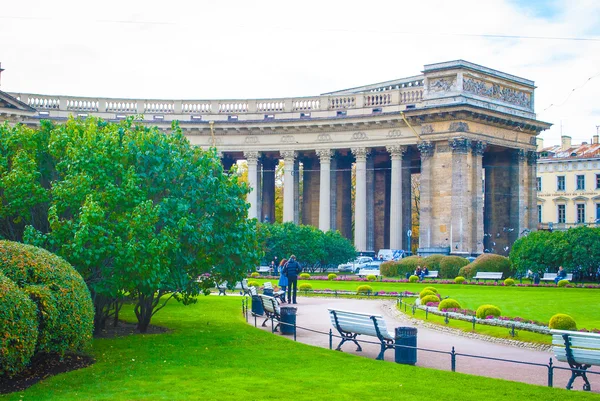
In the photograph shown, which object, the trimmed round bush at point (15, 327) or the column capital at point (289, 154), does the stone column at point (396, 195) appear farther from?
the trimmed round bush at point (15, 327)

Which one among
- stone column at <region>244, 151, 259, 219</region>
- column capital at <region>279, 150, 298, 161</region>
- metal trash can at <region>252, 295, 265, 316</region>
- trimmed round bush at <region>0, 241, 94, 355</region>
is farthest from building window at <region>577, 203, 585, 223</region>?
trimmed round bush at <region>0, 241, 94, 355</region>

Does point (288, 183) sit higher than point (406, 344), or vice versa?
point (288, 183)

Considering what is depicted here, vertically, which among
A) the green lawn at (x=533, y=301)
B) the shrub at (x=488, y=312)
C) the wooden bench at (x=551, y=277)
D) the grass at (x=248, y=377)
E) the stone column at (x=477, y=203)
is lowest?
the grass at (x=248, y=377)

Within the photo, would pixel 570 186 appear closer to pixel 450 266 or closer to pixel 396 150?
pixel 396 150

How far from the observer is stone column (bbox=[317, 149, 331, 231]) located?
214ft

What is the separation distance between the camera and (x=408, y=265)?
5444cm

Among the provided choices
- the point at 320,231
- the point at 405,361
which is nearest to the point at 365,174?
the point at 320,231

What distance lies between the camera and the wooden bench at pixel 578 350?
14.8 m

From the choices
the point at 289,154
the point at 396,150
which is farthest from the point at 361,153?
the point at 289,154

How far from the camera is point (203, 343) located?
20922 millimetres

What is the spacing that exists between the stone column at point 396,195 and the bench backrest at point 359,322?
4218 cm

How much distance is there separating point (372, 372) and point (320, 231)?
43.5 meters

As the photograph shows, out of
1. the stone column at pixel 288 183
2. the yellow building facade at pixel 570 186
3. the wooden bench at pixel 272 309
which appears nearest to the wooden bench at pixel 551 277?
the stone column at pixel 288 183

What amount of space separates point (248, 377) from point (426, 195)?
45.9 m
